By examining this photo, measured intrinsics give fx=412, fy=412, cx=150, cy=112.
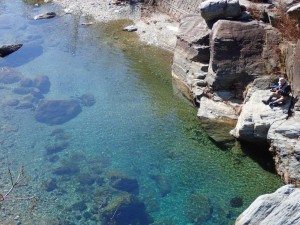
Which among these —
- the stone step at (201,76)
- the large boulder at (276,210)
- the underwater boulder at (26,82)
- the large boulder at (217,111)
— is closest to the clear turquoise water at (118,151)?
the underwater boulder at (26,82)

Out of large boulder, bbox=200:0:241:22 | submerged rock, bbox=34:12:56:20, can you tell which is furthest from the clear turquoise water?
submerged rock, bbox=34:12:56:20

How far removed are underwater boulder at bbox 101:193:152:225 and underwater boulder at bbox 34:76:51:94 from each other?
9.59 m

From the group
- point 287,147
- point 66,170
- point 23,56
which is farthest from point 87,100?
point 287,147

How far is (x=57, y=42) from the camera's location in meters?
27.3

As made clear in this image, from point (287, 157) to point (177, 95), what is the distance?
752 cm

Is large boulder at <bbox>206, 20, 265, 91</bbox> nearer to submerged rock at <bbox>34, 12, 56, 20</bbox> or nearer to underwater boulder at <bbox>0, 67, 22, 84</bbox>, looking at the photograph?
underwater boulder at <bbox>0, 67, 22, 84</bbox>

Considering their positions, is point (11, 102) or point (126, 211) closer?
point (126, 211)

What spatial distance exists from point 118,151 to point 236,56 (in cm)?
720

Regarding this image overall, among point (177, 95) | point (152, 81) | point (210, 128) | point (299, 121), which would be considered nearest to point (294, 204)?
point (299, 121)

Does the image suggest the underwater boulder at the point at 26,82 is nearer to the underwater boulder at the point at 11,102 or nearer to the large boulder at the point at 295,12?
the underwater boulder at the point at 11,102

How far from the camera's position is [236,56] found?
19547 millimetres

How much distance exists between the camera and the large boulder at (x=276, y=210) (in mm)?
11945

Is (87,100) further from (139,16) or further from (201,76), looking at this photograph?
(139,16)

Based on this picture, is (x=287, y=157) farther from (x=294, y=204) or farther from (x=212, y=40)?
(x=212, y=40)
